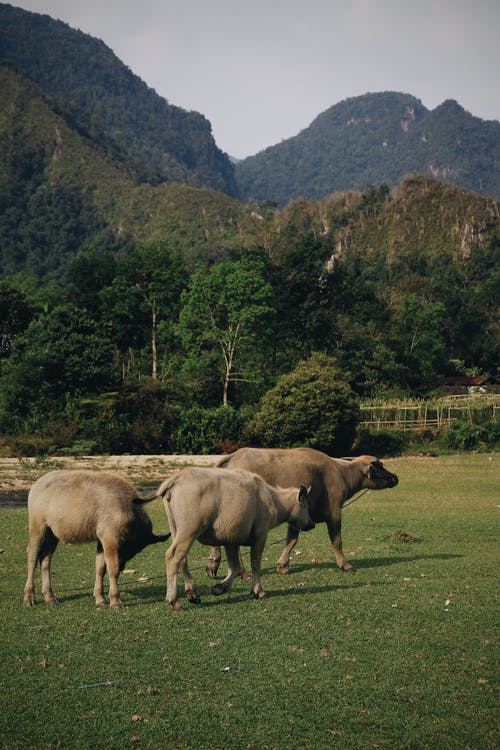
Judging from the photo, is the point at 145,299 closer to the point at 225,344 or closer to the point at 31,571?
the point at 225,344

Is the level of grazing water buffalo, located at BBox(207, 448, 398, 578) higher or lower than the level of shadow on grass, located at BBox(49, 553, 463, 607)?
higher

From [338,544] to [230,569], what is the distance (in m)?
2.99

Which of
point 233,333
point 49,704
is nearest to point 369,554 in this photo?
point 49,704

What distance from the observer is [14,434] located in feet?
143

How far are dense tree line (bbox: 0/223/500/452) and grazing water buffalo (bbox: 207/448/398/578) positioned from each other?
2885 cm

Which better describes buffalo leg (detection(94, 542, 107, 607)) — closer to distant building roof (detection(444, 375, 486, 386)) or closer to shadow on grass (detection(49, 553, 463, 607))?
shadow on grass (detection(49, 553, 463, 607))

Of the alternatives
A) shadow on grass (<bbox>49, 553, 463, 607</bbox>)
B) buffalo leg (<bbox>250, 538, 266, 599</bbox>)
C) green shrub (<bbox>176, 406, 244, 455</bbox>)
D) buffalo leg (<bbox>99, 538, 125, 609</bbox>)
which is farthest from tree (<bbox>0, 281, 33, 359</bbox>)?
buffalo leg (<bbox>250, 538, 266, 599</bbox>)

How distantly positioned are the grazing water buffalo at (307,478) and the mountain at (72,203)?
10860 cm

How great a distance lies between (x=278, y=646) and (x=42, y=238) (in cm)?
14744

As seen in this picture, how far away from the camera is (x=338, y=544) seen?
1420 centimetres

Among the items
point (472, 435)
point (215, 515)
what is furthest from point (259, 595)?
point (472, 435)

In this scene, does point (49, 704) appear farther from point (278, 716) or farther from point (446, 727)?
point (446, 727)

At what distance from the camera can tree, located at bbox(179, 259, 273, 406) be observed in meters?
53.7

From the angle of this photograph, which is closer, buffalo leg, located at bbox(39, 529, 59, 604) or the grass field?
the grass field
